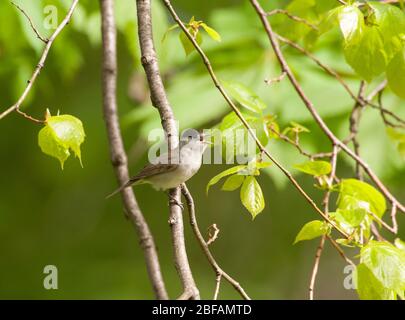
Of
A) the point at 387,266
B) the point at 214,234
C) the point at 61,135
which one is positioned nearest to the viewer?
the point at 61,135

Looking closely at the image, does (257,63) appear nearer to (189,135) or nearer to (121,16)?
(121,16)

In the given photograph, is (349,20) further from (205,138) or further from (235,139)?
(205,138)

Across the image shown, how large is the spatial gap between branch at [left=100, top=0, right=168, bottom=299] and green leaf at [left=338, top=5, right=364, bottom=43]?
1.31 meters

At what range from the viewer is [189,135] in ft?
7.71

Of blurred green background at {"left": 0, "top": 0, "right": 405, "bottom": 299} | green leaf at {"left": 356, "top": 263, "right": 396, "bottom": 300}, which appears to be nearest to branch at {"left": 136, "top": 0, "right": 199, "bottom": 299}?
green leaf at {"left": 356, "top": 263, "right": 396, "bottom": 300}

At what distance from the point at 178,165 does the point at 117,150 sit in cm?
72

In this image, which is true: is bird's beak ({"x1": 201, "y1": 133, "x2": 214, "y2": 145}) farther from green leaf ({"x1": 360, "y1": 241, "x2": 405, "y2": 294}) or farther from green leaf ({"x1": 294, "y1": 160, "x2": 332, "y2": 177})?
green leaf ({"x1": 360, "y1": 241, "x2": 405, "y2": 294})

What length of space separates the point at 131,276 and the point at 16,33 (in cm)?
228

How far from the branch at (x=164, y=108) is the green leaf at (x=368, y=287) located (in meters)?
0.45

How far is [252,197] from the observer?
1758 millimetres

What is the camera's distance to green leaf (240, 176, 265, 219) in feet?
5.71

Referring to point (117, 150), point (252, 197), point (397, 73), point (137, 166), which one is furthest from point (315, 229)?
point (137, 166)

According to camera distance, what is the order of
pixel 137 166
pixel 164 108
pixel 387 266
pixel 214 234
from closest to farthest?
pixel 387 266
pixel 214 234
pixel 164 108
pixel 137 166
